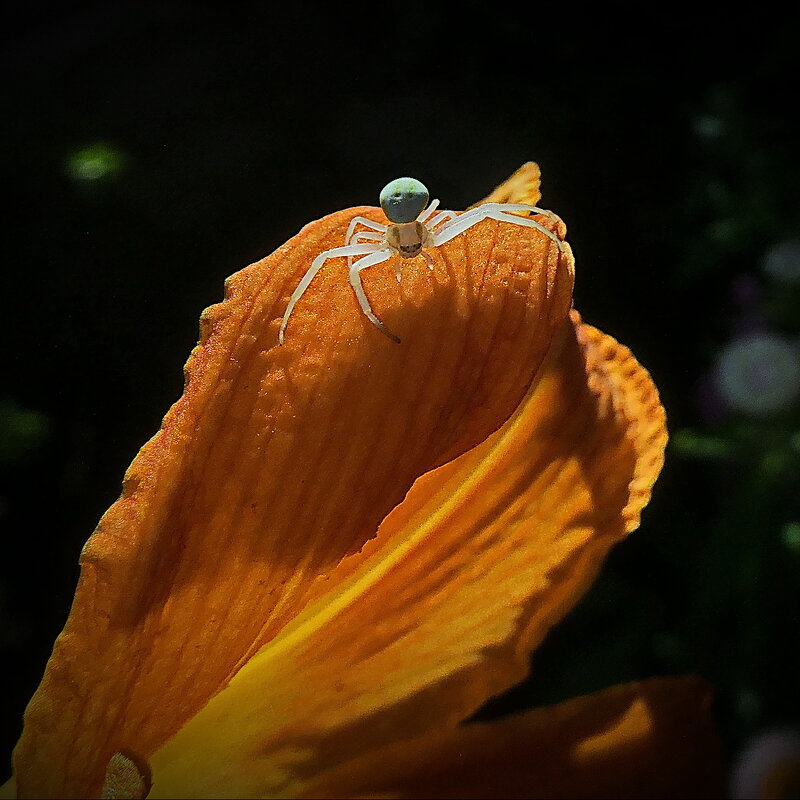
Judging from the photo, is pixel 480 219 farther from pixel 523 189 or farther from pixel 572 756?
pixel 572 756

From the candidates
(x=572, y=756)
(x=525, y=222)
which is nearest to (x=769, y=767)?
(x=572, y=756)

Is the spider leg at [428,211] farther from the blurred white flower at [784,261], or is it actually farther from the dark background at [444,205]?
the blurred white flower at [784,261]

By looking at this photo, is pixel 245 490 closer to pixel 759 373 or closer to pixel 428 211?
pixel 428 211

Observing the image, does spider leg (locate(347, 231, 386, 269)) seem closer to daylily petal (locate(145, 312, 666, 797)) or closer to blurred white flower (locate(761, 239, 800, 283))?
daylily petal (locate(145, 312, 666, 797))

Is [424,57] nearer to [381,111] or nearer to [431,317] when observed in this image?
[381,111]

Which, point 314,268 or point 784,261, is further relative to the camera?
point 784,261

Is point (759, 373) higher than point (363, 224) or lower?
lower
